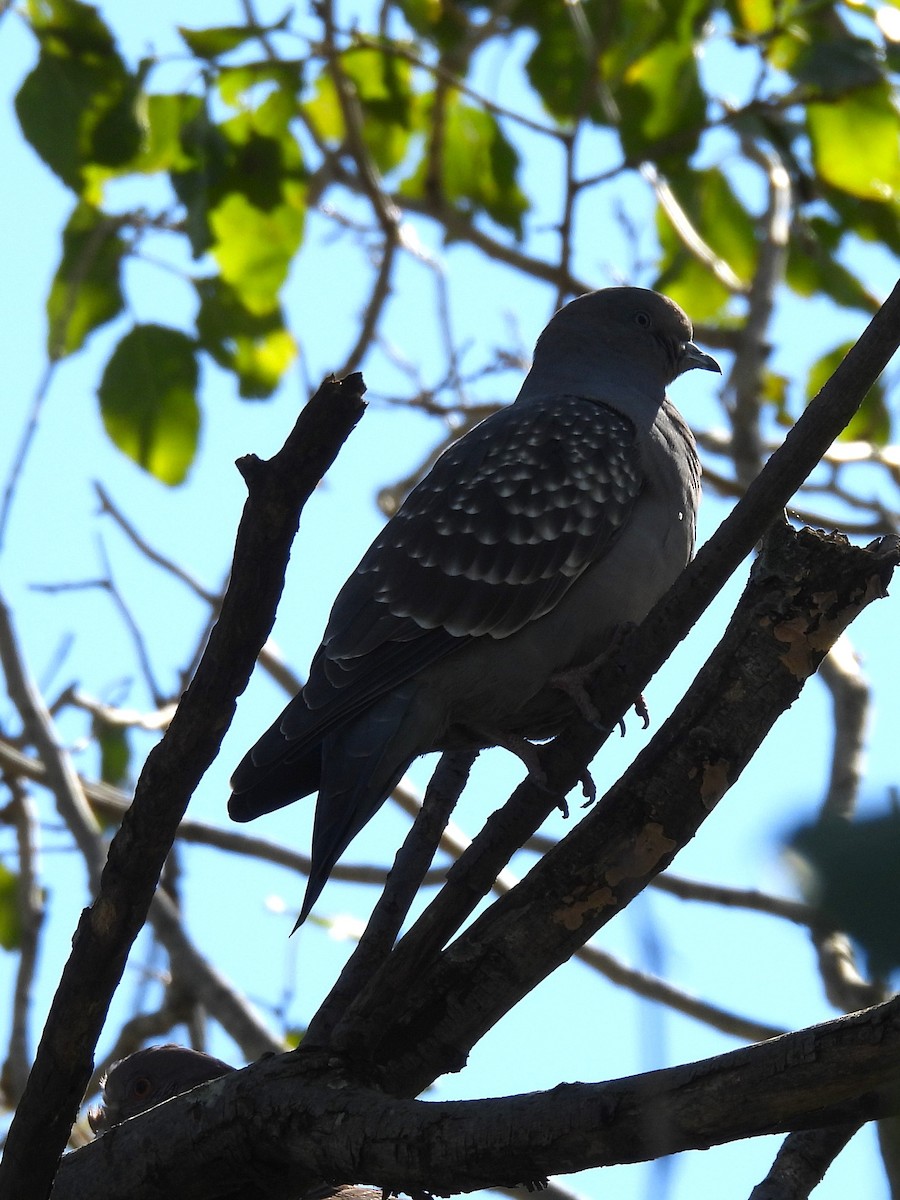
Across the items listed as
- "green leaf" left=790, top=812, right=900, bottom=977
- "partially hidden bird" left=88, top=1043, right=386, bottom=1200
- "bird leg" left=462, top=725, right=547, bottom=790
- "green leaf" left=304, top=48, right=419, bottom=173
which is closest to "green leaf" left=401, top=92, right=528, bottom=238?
"green leaf" left=304, top=48, right=419, bottom=173

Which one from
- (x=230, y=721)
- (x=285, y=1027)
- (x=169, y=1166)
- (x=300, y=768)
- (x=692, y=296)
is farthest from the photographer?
(x=692, y=296)

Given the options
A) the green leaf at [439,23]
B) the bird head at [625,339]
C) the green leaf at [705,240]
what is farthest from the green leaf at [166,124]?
the green leaf at [705,240]

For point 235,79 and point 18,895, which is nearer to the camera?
point 235,79

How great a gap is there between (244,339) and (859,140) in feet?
6.65

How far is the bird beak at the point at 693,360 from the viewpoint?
503 cm

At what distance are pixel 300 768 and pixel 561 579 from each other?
2.73 ft

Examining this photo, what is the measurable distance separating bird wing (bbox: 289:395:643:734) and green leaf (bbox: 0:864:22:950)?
2.47 metres

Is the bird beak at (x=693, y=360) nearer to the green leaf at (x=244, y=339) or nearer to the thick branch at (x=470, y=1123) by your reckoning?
the green leaf at (x=244, y=339)

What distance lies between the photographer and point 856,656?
529 centimetres

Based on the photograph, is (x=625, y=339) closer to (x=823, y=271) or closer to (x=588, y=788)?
(x=823, y=271)

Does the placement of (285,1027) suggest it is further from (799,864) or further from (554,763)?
(799,864)

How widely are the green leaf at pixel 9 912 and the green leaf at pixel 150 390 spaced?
2.14 metres

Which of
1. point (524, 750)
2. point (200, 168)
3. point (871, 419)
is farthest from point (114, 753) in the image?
point (871, 419)

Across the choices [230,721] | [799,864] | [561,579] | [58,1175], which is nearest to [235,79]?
[561,579]
